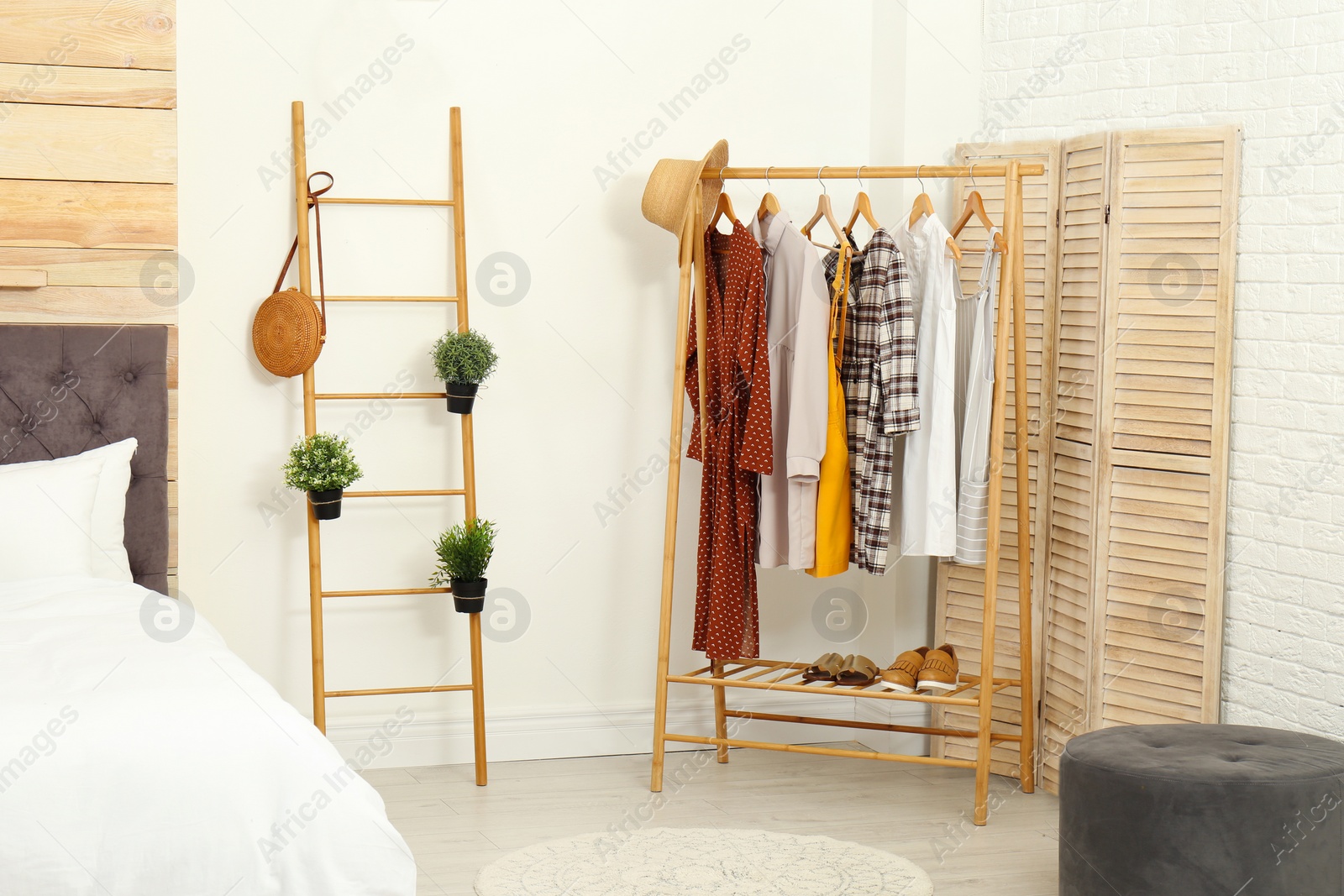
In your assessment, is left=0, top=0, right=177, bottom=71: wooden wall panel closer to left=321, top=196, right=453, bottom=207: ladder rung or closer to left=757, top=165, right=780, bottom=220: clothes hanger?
left=321, top=196, right=453, bottom=207: ladder rung

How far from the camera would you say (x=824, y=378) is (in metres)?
3.06

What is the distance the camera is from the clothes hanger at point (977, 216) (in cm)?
300

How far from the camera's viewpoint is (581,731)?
351cm

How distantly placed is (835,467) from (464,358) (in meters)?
1.04

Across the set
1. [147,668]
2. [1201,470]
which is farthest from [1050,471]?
[147,668]

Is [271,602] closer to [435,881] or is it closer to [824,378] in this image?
[435,881]

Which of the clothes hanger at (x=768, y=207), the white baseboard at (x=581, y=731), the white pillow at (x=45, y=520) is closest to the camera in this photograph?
the white pillow at (x=45, y=520)

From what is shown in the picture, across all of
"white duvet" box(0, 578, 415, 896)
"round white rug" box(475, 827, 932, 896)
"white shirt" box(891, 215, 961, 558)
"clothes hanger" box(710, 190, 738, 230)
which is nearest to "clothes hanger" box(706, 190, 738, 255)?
"clothes hanger" box(710, 190, 738, 230)

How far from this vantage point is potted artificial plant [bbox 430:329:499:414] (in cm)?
312

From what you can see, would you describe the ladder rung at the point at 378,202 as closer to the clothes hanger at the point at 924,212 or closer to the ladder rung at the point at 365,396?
the ladder rung at the point at 365,396

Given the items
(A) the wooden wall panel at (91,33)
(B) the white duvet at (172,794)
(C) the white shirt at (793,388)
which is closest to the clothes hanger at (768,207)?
(C) the white shirt at (793,388)

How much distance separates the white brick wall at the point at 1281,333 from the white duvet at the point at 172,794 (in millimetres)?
2099

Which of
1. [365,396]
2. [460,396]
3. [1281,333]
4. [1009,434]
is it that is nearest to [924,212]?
[1009,434]

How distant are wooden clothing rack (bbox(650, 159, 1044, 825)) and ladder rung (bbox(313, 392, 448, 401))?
69 centimetres
